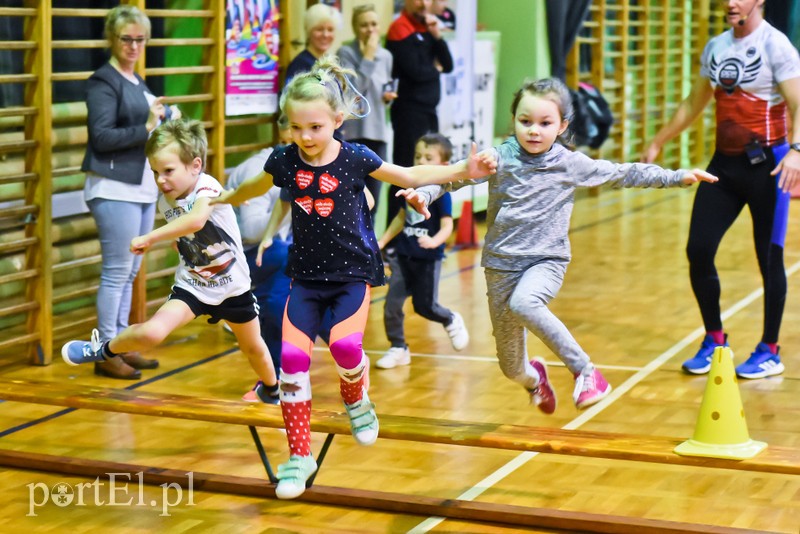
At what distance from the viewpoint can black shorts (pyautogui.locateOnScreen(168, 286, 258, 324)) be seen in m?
4.40

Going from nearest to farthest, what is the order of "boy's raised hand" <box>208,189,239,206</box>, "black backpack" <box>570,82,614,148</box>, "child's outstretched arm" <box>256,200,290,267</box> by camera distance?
1. "boy's raised hand" <box>208,189,239,206</box>
2. "child's outstretched arm" <box>256,200,290,267</box>
3. "black backpack" <box>570,82,614,148</box>

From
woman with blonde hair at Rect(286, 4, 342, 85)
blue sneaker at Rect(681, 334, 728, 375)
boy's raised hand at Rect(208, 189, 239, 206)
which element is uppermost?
woman with blonde hair at Rect(286, 4, 342, 85)

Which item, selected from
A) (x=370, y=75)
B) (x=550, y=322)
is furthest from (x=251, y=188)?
(x=370, y=75)

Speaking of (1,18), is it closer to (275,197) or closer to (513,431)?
(275,197)

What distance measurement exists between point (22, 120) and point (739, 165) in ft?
11.6

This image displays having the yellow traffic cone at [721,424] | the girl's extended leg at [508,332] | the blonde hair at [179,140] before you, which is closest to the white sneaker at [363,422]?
the girl's extended leg at [508,332]

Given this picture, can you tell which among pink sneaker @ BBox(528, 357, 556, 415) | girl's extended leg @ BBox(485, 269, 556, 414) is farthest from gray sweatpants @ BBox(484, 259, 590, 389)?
pink sneaker @ BBox(528, 357, 556, 415)

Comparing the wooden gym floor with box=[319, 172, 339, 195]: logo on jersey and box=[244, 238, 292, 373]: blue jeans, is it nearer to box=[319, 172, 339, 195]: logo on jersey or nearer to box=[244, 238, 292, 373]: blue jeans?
box=[244, 238, 292, 373]: blue jeans

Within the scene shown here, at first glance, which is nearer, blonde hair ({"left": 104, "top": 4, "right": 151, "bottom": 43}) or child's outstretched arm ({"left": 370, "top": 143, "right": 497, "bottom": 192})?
child's outstretched arm ({"left": 370, "top": 143, "right": 497, "bottom": 192})

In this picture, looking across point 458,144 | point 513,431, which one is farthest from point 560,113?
point 458,144

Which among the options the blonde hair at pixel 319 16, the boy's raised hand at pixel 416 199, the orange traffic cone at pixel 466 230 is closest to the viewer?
the boy's raised hand at pixel 416 199

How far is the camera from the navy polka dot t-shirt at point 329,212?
366 centimetres

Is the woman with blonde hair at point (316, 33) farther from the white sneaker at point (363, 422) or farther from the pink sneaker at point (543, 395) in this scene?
the white sneaker at point (363, 422)

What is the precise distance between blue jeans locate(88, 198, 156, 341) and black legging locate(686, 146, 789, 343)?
2545 mm
